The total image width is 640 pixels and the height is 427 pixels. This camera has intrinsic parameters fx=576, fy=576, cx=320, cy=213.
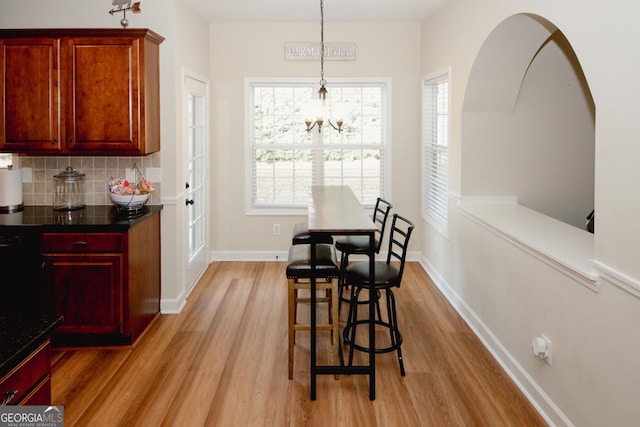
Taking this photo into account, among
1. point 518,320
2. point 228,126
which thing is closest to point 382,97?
point 228,126

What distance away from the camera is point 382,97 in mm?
6656

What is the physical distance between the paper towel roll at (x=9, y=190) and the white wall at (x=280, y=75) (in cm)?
242

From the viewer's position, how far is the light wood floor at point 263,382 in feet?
10.1

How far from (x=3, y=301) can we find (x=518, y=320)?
3384 mm

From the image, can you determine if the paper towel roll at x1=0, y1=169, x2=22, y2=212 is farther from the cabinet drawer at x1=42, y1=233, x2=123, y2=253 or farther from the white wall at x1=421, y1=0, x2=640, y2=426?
the white wall at x1=421, y1=0, x2=640, y2=426

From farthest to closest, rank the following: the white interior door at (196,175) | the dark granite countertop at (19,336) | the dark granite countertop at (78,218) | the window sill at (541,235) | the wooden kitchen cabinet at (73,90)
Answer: the white interior door at (196,175), the wooden kitchen cabinet at (73,90), the dark granite countertop at (78,218), the window sill at (541,235), the dark granite countertop at (19,336)

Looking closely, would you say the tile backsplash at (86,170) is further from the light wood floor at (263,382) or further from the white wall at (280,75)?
the white wall at (280,75)

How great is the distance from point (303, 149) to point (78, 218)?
3.12 m

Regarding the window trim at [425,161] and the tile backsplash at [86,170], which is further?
the window trim at [425,161]

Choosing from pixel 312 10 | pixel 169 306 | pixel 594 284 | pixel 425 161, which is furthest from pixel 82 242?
pixel 425 161

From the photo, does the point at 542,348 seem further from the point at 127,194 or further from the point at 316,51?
the point at 316,51

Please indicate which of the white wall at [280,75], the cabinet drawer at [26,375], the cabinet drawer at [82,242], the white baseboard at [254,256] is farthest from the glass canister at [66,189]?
the cabinet drawer at [26,375]

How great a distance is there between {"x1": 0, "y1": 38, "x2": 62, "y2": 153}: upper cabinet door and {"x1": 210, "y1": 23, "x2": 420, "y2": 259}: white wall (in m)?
2.42

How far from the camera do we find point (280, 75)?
6520 millimetres
